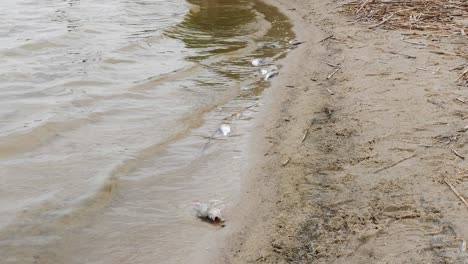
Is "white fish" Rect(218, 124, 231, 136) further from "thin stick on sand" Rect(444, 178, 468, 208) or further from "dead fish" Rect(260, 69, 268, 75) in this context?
"thin stick on sand" Rect(444, 178, 468, 208)

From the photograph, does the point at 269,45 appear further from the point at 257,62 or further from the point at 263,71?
the point at 263,71

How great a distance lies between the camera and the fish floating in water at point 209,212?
3576 mm

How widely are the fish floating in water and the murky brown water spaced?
2.4 inches

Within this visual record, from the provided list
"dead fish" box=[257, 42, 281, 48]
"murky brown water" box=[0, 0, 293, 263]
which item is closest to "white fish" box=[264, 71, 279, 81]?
"murky brown water" box=[0, 0, 293, 263]

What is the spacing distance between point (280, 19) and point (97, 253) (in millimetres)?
9035

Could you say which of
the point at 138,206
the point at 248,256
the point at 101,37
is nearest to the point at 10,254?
the point at 138,206

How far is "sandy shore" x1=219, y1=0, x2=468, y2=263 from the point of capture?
2.91 metres

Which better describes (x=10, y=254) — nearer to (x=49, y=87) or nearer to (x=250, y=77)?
(x=49, y=87)

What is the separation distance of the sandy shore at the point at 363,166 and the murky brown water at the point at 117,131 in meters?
0.31

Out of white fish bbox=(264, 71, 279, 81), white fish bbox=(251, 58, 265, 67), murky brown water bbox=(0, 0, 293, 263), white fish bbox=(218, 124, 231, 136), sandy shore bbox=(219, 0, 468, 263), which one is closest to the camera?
sandy shore bbox=(219, 0, 468, 263)

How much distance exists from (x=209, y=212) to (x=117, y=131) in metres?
2.01

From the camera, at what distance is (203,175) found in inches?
170

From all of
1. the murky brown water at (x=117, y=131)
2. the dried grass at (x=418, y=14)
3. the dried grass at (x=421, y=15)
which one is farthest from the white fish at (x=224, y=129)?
the dried grass at (x=418, y=14)

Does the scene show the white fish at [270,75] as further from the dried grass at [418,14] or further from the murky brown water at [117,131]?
the dried grass at [418,14]
